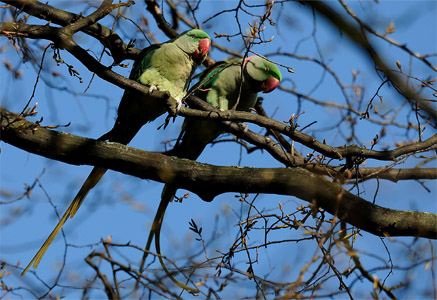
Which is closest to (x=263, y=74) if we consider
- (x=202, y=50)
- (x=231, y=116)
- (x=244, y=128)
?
(x=202, y=50)

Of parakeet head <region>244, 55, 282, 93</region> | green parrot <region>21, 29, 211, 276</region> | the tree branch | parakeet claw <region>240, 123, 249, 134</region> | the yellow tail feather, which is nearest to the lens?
the yellow tail feather

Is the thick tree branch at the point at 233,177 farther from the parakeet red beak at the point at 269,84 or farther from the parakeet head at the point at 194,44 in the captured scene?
the parakeet red beak at the point at 269,84

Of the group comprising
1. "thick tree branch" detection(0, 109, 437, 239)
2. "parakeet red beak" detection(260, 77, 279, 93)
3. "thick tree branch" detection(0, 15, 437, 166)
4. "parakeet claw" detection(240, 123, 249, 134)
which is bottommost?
→ "thick tree branch" detection(0, 109, 437, 239)

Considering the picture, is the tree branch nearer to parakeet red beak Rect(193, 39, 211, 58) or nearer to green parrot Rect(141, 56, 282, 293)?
parakeet red beak Rect(193, 39, 211, 58)

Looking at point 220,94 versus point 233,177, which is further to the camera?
point 220,94

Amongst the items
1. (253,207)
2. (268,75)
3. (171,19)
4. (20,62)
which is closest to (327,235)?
(253,207)

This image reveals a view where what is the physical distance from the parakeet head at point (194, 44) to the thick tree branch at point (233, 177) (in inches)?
61.9

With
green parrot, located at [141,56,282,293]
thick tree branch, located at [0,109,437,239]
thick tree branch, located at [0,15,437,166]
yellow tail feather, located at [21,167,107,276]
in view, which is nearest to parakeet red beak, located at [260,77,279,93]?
green parrot, located at [141,56,282,293]

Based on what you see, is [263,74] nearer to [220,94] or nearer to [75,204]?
[220,94]

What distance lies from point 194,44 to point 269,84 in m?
0.82

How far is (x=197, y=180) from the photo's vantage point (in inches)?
102

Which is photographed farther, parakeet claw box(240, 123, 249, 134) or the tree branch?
parakeet claw box(240, 123, 249, 134)

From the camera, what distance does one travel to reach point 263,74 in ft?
14.2

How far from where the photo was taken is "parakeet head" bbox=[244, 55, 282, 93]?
4273 millimetres
